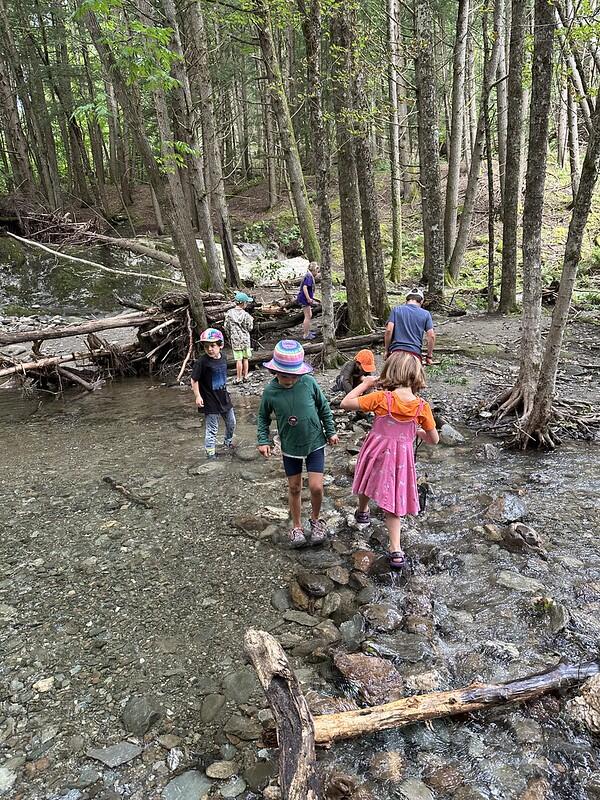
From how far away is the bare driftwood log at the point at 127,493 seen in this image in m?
6.30

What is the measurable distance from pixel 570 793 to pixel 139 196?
37636 mm

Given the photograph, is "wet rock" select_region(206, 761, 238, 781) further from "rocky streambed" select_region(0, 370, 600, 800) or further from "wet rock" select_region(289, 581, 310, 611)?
"wet rock" select_region(289, 581, 310, 611)

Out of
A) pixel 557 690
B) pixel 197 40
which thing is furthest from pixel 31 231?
pixel 557 690

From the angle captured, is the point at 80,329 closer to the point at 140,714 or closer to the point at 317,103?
the point at 317,103

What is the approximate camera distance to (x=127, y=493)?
21.5 feet

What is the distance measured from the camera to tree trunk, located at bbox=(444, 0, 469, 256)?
15.1 metres

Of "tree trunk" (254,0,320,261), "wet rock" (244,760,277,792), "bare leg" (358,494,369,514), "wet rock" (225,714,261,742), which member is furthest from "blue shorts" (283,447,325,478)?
"tree trunk" (254,0,320,261)

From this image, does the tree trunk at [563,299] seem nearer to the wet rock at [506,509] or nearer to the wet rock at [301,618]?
the wet rock at [506,509]

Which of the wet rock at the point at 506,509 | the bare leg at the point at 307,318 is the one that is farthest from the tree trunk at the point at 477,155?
the wet rock at the point at 506,509

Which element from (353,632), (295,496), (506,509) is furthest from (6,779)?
(506,509)

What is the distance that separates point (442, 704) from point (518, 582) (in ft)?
5.57

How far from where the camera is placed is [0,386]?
41.4 feet

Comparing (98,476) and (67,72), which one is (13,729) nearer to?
(98,476)

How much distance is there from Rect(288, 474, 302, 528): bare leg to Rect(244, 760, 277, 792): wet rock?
2456 millimetres
